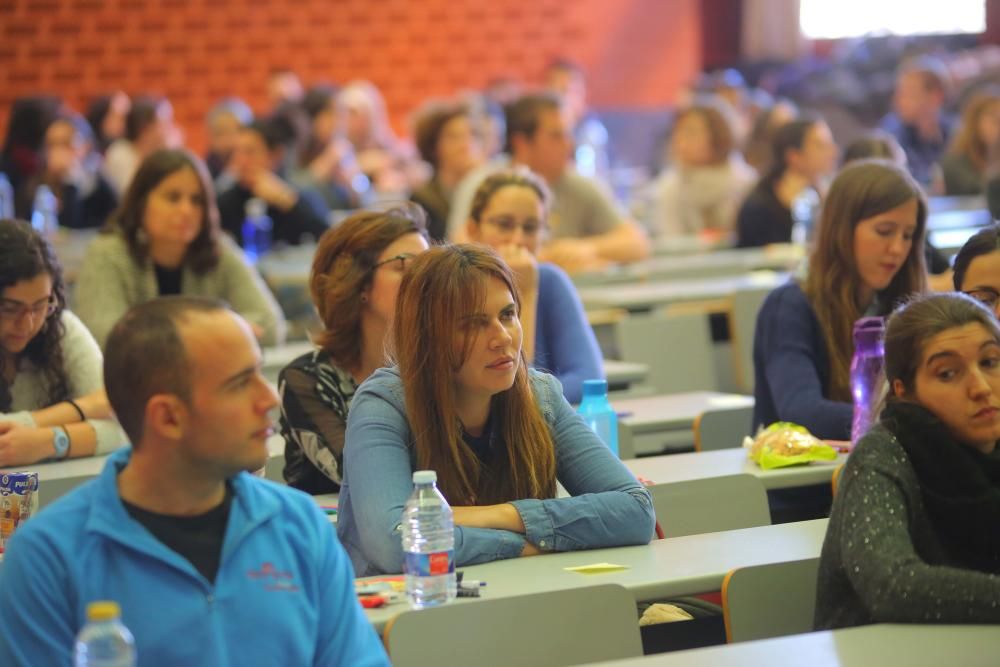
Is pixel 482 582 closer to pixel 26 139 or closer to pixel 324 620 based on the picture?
pixel 324 620

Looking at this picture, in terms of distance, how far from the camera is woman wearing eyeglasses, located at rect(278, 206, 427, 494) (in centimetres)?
335

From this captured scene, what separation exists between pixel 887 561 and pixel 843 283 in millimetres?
1712

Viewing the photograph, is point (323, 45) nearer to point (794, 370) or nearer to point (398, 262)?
point (794, 370)

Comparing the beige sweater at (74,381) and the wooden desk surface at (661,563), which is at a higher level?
the beige sweater at (74,381)

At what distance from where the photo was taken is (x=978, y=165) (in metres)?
9.30

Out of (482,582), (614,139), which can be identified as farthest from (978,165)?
(482,582)

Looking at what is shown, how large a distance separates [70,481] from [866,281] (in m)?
2.10

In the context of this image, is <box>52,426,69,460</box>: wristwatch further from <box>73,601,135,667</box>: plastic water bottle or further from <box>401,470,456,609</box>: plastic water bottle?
<box>73,601,135,667</box>: plastic water bottle

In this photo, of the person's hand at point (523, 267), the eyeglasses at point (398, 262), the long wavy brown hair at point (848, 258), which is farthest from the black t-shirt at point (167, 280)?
the long wavy brown hair at point (848, 258)

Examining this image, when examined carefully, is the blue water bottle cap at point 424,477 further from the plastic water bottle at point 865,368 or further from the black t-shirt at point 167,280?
the black t-shirt at point 167,280

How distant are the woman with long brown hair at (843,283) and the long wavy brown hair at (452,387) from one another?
3.98 ft

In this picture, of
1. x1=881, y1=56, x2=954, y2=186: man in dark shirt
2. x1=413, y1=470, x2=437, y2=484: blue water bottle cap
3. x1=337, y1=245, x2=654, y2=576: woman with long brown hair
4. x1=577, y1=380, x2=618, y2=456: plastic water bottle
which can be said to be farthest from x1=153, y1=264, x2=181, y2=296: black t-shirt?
x1=881, y1=56, x2=954, y2=186: man in dark shirt

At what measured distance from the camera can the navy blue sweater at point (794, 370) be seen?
150 inches

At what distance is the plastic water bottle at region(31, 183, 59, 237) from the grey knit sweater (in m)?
6.23
